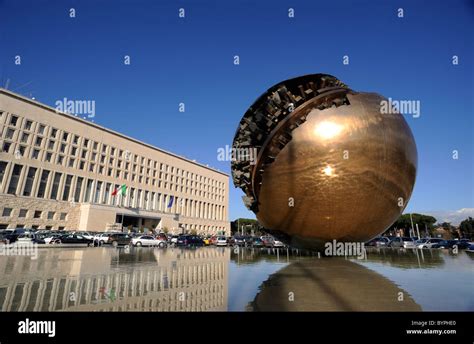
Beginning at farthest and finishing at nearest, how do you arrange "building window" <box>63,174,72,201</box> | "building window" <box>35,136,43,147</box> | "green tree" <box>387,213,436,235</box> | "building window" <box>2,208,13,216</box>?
"green tree" <box>387,213,436,235</box>
"building window" <box>63,174,72,201</box>
"building window" <box>35,136,43,147</box>
"building window" <box>2,208,13,216</box>

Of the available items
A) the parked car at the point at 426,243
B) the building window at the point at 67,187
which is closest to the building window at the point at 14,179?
the building window at the point at 67,187

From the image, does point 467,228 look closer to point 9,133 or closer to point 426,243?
point 426,243

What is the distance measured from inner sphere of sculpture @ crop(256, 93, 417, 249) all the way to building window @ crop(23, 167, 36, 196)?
58018mm

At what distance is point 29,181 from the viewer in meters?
53.4

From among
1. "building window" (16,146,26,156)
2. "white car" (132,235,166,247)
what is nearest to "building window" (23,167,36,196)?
"building window" (16,146,26,156)

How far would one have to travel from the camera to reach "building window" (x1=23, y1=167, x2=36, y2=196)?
5272cm

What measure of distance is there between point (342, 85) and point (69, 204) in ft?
204

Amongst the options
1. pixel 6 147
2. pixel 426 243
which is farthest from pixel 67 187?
pixel 426 243

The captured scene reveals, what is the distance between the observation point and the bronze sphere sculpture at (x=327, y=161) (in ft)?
28.0

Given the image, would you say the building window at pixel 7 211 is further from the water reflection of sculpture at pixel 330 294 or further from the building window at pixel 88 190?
the water reflection of sculpture at pixel 330 294

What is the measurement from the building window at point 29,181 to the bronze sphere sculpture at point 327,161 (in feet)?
188

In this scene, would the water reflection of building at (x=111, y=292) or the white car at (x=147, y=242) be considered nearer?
the water reflection of building at (x=111, y=292)

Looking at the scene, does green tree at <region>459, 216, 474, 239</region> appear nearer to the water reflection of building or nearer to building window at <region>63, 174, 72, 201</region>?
the water reflection of building
